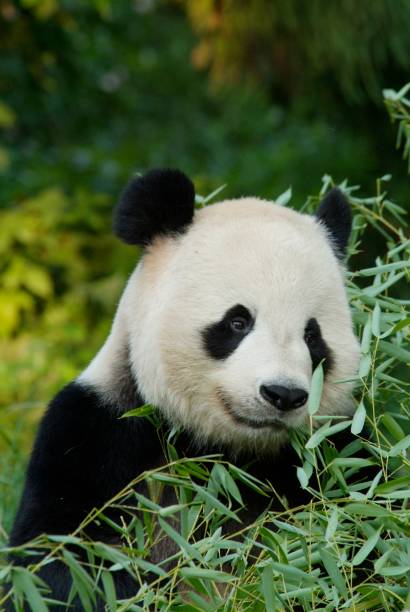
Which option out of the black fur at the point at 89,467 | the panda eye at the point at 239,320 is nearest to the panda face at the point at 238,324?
the panda eye at the point at 239,320

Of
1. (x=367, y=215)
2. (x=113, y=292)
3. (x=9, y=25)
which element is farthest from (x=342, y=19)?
(x=367, y=215)

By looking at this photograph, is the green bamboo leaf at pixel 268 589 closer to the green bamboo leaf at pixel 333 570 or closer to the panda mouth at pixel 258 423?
the green bamboo leaf at pixel 333 570

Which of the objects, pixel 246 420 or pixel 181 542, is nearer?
pixel 181 542

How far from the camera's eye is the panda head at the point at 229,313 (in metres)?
2.67

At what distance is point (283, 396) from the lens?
2514 millimetres

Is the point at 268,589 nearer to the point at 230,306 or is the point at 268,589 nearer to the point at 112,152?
the point at 230,306

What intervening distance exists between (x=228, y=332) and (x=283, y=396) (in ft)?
0.98

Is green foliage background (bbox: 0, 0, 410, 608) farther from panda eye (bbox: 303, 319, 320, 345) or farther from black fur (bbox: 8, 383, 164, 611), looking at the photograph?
panda eye (bbox: 303, 319, 320, 345)

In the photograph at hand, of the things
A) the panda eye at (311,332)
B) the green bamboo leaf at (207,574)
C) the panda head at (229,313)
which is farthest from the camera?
the panda eye at (311,332)

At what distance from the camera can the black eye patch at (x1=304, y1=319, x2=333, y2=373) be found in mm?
2795

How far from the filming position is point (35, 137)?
425 inches

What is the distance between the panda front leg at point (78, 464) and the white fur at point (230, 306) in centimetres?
9

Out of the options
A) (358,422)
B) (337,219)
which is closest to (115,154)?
(337,219)

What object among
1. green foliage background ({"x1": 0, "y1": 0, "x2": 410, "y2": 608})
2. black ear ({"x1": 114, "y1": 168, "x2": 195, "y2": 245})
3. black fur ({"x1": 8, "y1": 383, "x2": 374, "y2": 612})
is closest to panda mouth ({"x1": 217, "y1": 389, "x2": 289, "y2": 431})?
black fur ({"x1": 8, "y1": 383, "x2": 374, "y2": 612})
